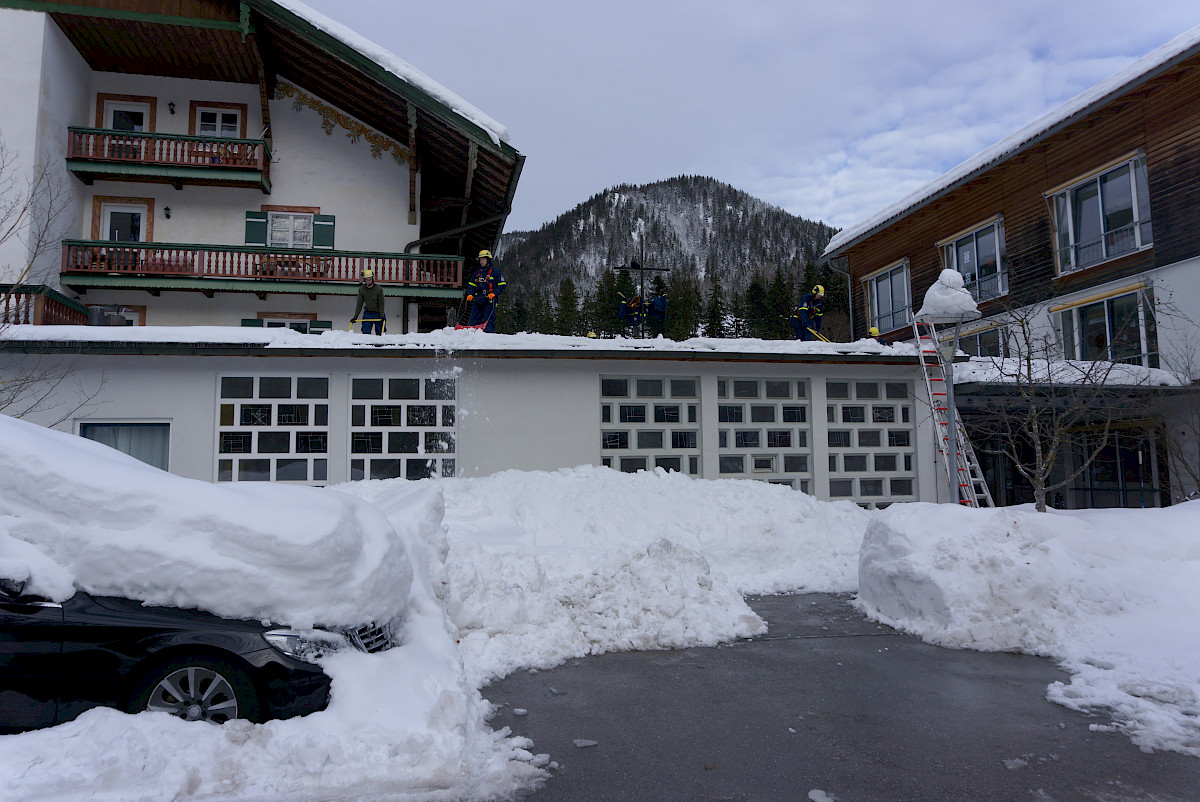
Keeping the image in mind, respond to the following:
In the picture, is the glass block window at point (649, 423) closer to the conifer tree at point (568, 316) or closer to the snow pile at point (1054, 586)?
the snow pile at point (1054, 586)

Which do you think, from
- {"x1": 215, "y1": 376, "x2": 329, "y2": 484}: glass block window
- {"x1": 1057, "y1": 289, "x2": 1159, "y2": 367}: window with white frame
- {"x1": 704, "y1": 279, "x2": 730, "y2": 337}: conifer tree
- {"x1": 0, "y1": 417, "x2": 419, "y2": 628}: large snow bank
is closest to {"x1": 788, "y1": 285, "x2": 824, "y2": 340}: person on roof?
{"x1": 1057, "y1": 289, "x2": 1159, "y2": 367}: window with white frame

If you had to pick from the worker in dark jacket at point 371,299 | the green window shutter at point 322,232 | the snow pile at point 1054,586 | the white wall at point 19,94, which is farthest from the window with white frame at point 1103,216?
the white wall at point 19,94

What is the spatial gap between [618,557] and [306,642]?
3903 millimetres

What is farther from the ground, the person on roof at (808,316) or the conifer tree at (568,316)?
the conifer tree at (568,316)

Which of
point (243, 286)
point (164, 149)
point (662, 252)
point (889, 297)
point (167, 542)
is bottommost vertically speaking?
point (167, 542)

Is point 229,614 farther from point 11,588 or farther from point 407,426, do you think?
point 407,426

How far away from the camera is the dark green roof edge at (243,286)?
53.7 ft

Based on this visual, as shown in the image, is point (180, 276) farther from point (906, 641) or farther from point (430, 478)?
point (906, 641)

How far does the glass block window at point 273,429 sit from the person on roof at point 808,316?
10.5 metres

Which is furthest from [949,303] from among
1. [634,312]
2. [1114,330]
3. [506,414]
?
[634,312]

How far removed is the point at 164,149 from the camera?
1717 centimetres

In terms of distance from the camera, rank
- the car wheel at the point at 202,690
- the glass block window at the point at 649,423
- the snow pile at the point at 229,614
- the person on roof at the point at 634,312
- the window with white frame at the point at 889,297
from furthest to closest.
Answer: the window with white frame at the point at 889,297 < the person on roof at the point at 634,312 < the glass block window at the point at 649,423 < the car wheel at the point at 202,690 < the snow pile at the point at 229,614

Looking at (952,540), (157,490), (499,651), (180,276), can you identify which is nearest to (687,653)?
(499,651)

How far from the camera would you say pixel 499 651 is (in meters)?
5.98
